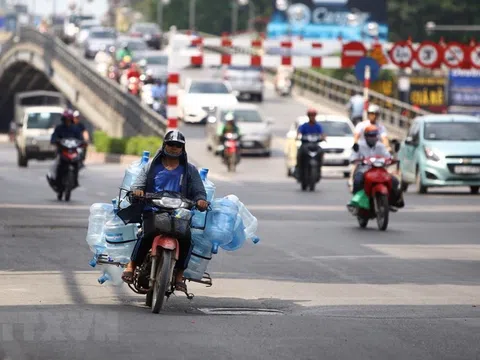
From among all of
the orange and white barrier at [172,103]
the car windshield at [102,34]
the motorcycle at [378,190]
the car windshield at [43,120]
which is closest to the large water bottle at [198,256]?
the motorcycle at [378,190]

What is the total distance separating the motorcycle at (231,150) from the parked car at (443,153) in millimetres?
9641

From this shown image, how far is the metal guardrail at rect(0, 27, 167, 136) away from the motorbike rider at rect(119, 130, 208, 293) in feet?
127

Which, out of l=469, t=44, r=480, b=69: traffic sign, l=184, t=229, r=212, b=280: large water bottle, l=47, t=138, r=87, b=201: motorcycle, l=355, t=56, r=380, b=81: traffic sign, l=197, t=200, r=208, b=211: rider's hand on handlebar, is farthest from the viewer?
l=469, t=44, r=480, b=69: traffic sign

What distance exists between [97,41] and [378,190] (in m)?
73.4

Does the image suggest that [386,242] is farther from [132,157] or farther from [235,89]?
[235,89]

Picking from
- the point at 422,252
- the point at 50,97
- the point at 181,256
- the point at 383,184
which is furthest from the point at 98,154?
the point at 181,256

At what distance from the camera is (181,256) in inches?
530

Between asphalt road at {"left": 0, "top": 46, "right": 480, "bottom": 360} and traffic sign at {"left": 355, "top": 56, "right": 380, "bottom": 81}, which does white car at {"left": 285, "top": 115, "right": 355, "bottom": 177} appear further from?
asphalt road at {"left": 0, "top": 46, "right": 480, "bottom": 360}

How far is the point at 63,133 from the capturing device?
99.1ft

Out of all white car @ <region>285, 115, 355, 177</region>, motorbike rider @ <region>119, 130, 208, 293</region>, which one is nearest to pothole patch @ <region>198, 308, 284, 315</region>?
motorbike rider @ <region>119, 130, 208, 293</region>

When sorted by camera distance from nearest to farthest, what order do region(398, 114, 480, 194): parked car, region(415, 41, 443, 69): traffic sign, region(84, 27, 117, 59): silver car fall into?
region(398, 114, 480, 194): parked car
region(415, 41, 443, 69): traffic sign
region(84, 27, 117, 59): silver car

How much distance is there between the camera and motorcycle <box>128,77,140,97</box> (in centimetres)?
6875

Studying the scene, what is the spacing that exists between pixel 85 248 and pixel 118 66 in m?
60.6

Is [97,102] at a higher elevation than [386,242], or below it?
below
